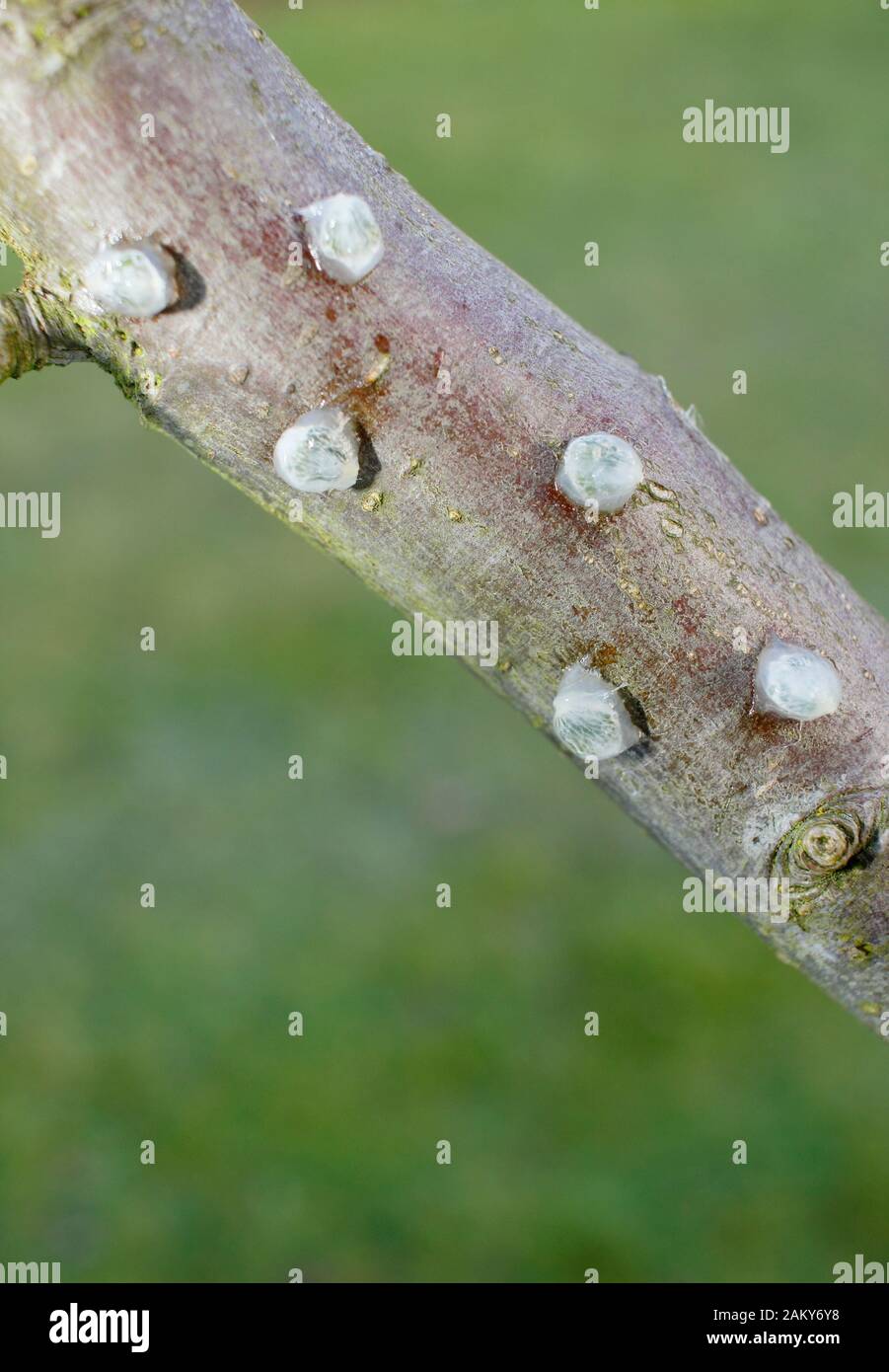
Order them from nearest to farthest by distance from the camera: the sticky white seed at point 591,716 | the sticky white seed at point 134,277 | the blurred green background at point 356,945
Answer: the sticky white seed at point 134,277, the sticky white seed at point 591,716, the blurred green background at point 356,945

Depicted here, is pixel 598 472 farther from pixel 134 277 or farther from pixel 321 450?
pixel 134 277

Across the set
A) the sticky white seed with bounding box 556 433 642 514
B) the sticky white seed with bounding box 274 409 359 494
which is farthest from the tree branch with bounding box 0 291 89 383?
the sticky white seed with bounding box 556 433 642 514

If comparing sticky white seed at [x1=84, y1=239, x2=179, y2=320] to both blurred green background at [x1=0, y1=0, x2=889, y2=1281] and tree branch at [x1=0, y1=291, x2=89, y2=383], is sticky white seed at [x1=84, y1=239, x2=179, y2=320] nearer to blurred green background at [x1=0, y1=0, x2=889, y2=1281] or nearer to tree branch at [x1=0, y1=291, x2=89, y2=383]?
tree branch at [x1=0, y1=291, x2=89, y2=383]

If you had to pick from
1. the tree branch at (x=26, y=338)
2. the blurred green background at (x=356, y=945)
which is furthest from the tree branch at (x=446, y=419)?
the blurred green background at (x=356, y=945)

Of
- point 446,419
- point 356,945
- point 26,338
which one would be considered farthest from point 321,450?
point 356,945

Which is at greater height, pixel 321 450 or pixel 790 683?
pixel 321 450

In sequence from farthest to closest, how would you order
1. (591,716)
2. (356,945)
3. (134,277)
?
(356,945) → (591,716) → (134,277)

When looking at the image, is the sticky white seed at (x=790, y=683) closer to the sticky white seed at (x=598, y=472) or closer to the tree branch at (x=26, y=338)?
the sticky white seed at (x=598, y=472)
